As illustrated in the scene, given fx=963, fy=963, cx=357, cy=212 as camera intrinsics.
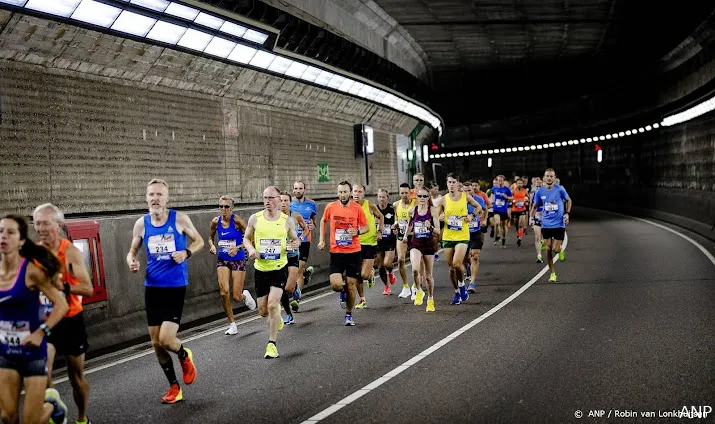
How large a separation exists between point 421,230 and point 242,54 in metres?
5.84

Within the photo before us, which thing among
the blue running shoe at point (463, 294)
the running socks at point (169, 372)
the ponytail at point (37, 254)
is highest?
the ponytail at point (37, 254)

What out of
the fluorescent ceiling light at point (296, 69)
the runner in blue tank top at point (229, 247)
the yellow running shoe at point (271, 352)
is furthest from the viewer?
the fluorescent ceiling light at point (296, 69)

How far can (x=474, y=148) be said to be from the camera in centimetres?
7775

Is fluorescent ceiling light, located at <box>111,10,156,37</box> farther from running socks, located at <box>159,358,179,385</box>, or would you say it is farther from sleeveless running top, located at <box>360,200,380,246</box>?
running socks, located at <box>159,358,179,385</box>

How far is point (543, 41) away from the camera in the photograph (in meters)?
33.1

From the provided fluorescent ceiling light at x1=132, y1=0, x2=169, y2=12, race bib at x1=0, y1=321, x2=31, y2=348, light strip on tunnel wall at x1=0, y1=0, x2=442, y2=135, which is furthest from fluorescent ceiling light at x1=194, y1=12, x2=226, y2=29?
race bib at x1=0, y1=321, x2=31, y2=348

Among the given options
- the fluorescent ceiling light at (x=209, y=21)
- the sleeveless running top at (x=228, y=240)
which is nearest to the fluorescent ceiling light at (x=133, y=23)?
the fluorescent ceiling light at (x=209, y=21)

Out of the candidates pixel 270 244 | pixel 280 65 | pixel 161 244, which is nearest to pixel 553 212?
pixel 280 65

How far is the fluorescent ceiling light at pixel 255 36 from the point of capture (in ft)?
61.2

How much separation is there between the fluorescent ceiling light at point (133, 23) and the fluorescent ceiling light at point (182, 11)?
0.36 metres

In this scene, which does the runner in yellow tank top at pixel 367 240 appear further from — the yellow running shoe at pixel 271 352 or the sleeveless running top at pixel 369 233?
the yellow running shoe at pixel 271 352

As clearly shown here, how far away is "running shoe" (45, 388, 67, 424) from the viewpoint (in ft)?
24.8

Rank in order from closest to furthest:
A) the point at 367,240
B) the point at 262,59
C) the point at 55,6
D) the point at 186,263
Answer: the point at 186,263
the point at 55,6
the point at 367,240
the point at 262,59

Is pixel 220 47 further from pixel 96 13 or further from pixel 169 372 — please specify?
pixel 169 372
